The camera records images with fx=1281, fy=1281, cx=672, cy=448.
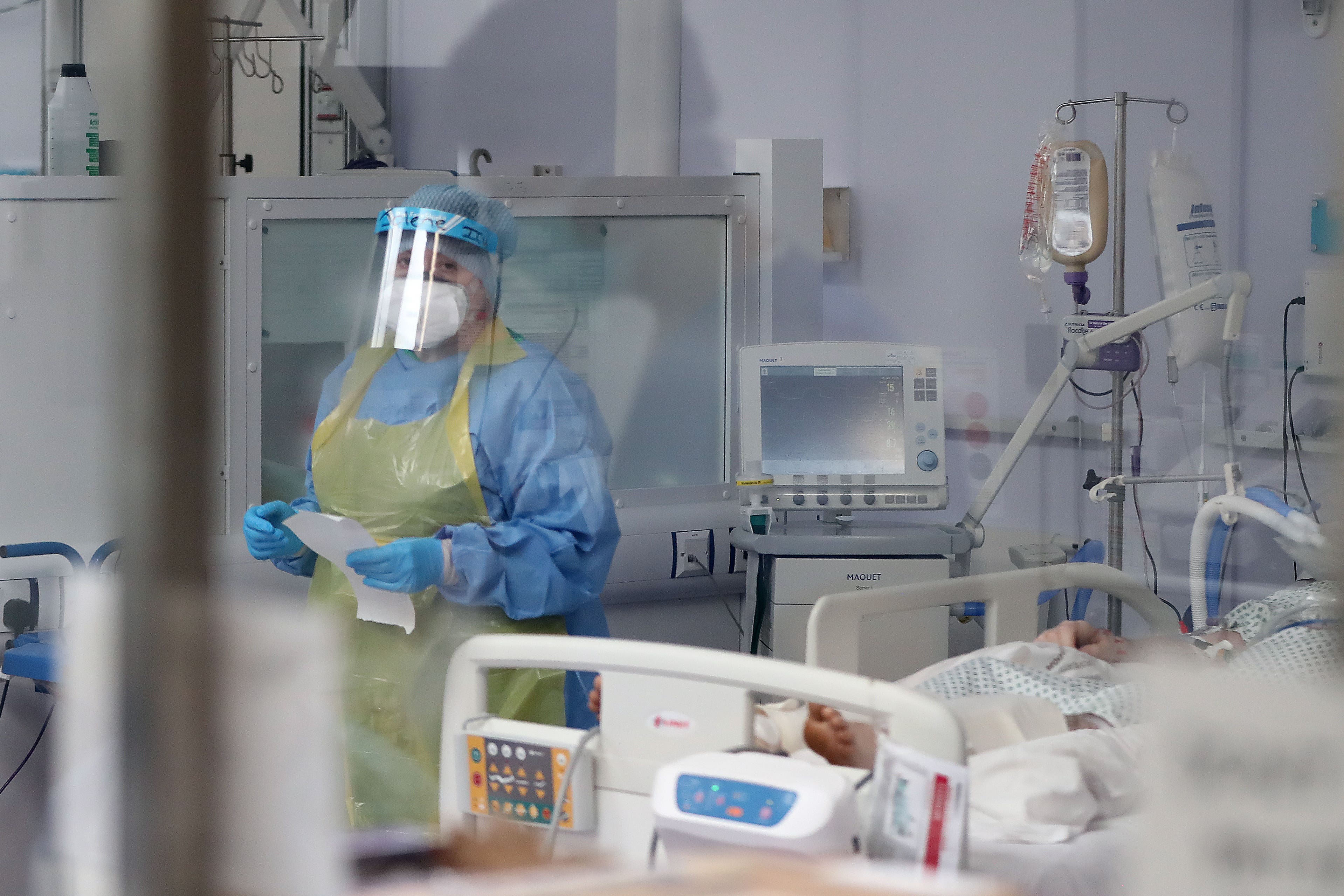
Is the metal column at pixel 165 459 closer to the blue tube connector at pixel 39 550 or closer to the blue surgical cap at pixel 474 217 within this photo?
the blue surgical cap at pixel 474 217

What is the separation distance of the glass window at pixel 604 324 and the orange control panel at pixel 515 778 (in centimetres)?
140

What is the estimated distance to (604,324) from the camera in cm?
282

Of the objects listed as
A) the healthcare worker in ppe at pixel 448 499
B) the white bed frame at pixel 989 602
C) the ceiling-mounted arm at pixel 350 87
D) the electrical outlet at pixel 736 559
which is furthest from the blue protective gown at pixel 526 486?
the ceiling-mounted arm at pixel 350 87

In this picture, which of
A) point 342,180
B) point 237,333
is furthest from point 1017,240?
point 237,333

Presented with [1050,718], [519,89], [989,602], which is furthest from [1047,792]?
[519,89]

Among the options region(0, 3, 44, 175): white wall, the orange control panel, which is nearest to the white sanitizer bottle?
region(0, 3, 44, 175): white wall

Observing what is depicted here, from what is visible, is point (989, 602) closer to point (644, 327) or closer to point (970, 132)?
point (644, 327)

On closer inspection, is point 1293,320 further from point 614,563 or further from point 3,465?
point 3,465

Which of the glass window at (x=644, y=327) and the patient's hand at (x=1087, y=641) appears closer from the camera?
the patient's hand at (x=1087, y=641)

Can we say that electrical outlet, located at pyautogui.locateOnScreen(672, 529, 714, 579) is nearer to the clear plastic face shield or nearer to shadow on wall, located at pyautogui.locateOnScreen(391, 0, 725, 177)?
the clear plastic face shield

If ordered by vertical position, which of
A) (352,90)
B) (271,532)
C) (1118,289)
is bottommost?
(271,532)

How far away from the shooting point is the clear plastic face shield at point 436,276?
1.90 m

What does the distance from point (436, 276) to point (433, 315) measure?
0.06m

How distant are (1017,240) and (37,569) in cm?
240
